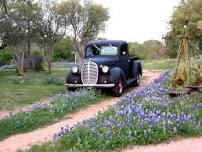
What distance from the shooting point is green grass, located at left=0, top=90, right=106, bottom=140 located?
1128 centimetres

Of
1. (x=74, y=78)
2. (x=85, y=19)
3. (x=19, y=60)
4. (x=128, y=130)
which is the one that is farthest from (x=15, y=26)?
(x=128, y=130)

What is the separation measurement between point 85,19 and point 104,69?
80.7 feet

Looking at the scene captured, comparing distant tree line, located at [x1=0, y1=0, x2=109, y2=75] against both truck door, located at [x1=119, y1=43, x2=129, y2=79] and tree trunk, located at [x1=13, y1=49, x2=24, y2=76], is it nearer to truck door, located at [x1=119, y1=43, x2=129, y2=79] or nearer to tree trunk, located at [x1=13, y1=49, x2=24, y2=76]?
tree trunk, located at [x1=13, y1=49, x2=24, y2=76]

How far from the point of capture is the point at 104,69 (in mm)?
17766

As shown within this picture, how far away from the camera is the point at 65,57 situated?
197ft

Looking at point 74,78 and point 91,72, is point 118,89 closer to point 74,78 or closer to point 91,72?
point 91,72

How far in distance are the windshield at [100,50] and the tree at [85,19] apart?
68.2 ft

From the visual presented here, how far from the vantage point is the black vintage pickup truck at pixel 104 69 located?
58.1 feet

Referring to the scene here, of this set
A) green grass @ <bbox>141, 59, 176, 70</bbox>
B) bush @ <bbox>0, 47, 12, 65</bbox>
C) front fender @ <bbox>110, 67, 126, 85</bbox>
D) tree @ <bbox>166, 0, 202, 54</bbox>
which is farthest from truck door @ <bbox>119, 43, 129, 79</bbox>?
bush @ <bbox>0, 47, 12, 65</bbox>

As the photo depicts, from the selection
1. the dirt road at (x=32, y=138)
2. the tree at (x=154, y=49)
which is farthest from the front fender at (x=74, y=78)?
the tree at (x=154, y=49)

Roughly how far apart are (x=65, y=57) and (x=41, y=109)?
46997 millimetres

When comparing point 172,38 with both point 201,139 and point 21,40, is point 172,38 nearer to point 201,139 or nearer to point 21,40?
point 21,40

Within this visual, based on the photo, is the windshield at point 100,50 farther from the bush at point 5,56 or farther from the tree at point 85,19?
the bush at point 5,56

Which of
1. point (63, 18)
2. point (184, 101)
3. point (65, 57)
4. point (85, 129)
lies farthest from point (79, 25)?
point (85, 129)
